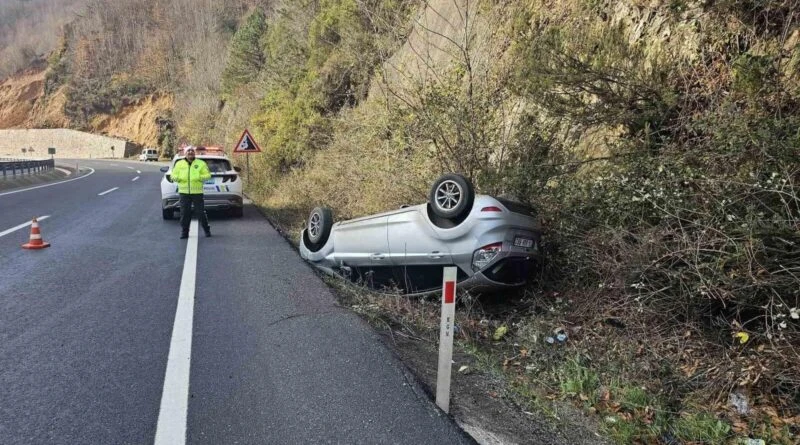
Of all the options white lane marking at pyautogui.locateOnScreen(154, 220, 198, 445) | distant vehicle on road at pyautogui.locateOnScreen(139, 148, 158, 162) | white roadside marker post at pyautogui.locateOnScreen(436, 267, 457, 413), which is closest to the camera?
white lane marking at pyautogui.locateOnScreen(154, 220, 198, 445)

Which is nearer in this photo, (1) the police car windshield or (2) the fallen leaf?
(2) the fallen leaf

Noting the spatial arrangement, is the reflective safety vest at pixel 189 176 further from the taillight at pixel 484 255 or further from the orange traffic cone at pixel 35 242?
the taillight at pixel 484 255

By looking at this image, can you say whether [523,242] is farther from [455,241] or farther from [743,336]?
[743,336]

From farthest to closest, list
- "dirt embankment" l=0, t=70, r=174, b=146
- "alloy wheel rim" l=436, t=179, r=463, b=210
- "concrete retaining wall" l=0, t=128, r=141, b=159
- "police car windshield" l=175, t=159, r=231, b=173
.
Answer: "dirt embankment" l=0, t=70, r=174, b=146
"concrete retaining wall" l=0, t=128, r=141, b=159
"police car windshield" l=175, t=159, r=231, b=173
"alloy wheel rim" l=436, t=179, r=463, b=210

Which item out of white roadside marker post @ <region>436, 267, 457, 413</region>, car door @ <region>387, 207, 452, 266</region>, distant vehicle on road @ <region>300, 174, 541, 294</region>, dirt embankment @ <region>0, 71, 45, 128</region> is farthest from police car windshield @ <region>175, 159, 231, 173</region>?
dirt embankment @ <region>0, 71, 45, 128</region>

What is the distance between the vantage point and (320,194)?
12.7 m

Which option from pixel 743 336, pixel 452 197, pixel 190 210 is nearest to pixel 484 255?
pixel 452 197

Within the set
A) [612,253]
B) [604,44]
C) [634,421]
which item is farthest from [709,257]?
[604,44]

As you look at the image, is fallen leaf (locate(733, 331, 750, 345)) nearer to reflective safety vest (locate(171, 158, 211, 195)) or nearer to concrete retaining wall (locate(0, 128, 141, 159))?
reflective safety vest (locate(171, 158, 211, 195))

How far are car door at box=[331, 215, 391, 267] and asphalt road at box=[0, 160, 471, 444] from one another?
0.51m

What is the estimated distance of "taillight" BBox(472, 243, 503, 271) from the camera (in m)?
5.02

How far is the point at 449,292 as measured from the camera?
3.48m

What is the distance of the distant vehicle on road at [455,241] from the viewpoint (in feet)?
16.6

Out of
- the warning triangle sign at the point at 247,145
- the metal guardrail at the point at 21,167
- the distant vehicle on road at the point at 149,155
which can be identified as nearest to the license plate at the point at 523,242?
the warning triangle sign at the point at 247,145
